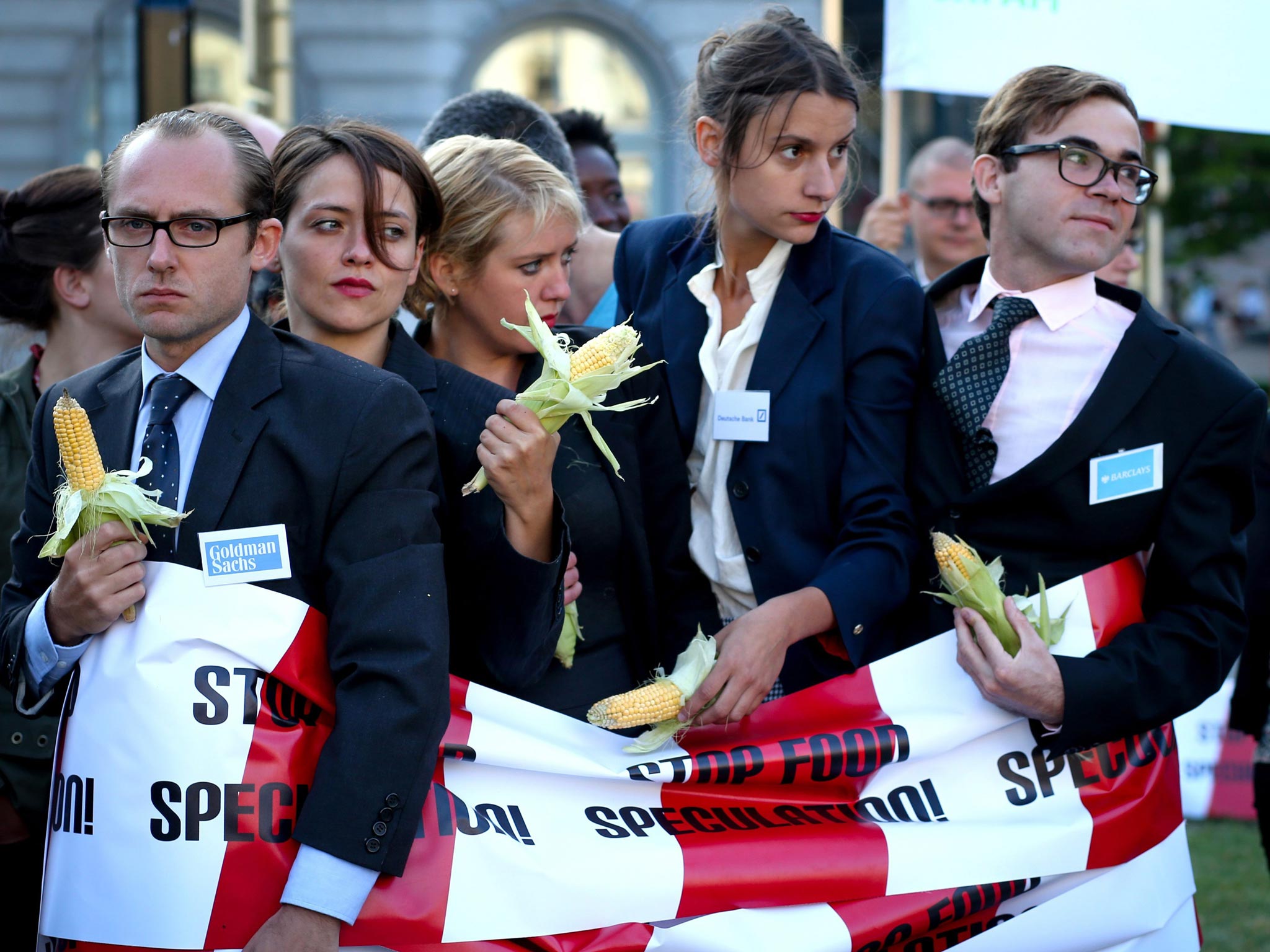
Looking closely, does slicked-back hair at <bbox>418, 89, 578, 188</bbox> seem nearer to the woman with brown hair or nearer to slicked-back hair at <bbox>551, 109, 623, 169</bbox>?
slicked-back hair at <bbox>551, 109, 623, 169</bbox>

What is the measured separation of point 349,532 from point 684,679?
770 mm

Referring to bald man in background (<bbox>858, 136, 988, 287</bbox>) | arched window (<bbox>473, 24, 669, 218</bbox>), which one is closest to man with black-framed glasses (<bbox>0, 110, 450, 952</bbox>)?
bald man in background (<bbox>858, 136, 988, 287</bbox>)

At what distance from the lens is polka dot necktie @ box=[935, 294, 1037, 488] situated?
2.85 meters

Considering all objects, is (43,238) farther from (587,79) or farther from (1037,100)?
(587,79)

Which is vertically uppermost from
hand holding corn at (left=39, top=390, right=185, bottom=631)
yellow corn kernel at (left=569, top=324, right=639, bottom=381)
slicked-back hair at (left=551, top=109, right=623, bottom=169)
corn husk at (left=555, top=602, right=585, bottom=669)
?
slicked-back hair at (left=551, top=109, right=623, bottom=169)

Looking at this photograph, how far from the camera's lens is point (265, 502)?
2.26 metres

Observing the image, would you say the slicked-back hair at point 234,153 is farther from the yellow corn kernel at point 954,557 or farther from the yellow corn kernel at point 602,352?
the yellow corn kernel at point 954,557

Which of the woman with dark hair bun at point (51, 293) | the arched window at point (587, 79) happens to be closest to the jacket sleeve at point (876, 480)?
the woman with dark hair bun at point (51, 293)

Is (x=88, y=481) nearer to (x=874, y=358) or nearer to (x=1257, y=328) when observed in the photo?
(x=874, y=358)

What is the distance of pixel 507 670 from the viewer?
2629 mm

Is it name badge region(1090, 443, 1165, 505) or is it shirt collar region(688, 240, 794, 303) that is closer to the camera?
name badge region(1090, 443, 1165, 505)

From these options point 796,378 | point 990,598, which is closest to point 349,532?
point 796,378

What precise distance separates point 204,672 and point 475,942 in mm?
687

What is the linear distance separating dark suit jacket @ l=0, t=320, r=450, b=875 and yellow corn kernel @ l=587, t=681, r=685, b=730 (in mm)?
447
